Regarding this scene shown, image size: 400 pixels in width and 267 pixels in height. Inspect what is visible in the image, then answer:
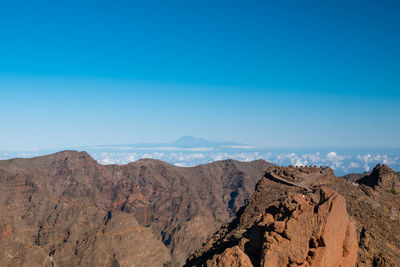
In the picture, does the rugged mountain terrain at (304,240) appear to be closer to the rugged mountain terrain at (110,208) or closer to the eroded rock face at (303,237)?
the eroded rock face at (303,237)

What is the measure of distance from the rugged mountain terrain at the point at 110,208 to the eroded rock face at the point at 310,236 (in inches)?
1938

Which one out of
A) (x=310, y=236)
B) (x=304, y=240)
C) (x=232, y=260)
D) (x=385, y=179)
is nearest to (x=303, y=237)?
(x=304, y=240)

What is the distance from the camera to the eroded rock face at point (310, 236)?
15.9 m

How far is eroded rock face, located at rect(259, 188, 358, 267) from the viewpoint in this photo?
15930mm

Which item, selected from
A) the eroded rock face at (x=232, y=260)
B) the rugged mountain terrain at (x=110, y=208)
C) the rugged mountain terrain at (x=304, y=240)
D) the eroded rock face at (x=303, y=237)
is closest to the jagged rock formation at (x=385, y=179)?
the rugged mountain terrain at (x=304, y=240)

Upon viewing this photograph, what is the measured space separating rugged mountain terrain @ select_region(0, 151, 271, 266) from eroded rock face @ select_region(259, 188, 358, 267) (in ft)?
161

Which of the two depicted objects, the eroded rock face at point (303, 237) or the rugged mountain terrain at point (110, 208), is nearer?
the eroded rock face at point (303, 237)

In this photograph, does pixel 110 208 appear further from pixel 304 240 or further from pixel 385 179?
pixel 304 240

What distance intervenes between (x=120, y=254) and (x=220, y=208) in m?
70.6

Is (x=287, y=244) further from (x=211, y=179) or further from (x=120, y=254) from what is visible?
(x=211, y=179)

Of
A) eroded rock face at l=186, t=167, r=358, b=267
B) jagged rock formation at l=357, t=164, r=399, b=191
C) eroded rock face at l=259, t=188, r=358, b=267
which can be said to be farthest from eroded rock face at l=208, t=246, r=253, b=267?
jagged rock formation at l=357, t=164, r=399, b=191

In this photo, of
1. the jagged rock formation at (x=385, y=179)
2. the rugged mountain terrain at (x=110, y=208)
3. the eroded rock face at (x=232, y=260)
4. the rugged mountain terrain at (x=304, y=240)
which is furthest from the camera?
the rugged mountain terrain at (x=110, y=208)

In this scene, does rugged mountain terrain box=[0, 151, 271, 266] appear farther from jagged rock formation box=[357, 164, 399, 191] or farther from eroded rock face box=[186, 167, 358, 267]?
eroded rock face box=[186, 167, 358, 267]

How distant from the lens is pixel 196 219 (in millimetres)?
96250
